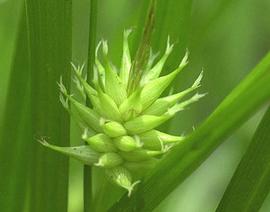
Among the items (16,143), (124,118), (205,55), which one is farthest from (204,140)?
(205,55)

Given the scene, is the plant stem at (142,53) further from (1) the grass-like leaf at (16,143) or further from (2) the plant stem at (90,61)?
(1) the grass-like leaf at (16,143)

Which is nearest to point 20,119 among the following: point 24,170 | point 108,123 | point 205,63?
point 24,170

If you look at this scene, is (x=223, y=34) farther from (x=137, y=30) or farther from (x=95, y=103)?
(x=95, y=103)

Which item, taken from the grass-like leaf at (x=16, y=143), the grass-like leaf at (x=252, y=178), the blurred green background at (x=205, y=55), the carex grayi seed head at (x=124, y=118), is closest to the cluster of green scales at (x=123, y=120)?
the carex grayi seed head at (x=124, y=118)

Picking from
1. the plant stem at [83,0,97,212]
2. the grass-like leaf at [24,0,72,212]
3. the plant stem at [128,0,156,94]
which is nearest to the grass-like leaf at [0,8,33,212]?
the grass-like leaf at [24,0,72,212]

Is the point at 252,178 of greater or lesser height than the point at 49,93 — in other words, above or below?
below

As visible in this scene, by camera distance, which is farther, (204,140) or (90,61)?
(90,61)

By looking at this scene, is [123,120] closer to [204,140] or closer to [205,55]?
[204,140]
